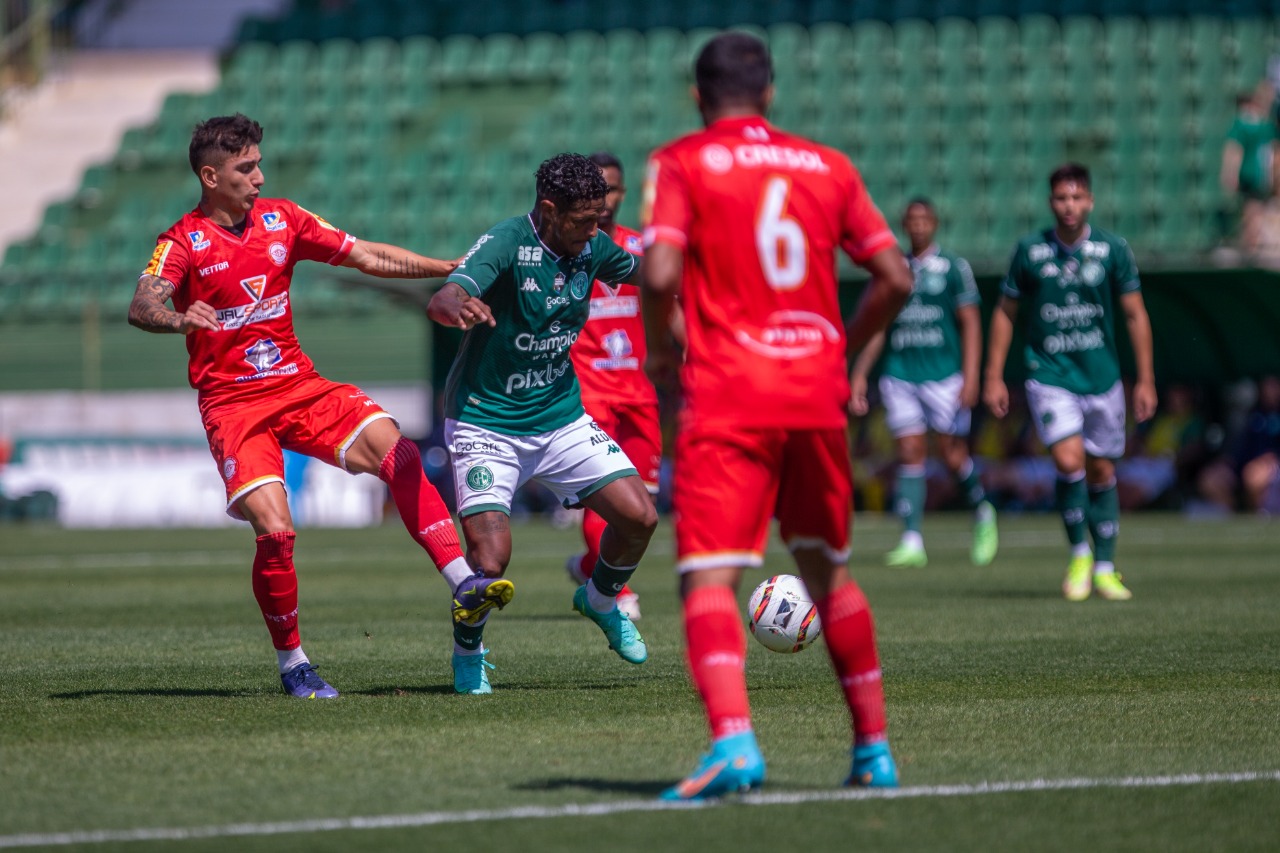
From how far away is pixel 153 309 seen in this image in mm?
6617

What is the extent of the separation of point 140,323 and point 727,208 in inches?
112

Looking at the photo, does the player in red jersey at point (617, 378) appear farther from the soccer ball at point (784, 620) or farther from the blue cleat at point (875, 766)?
the blue cleat at point (875, 766)

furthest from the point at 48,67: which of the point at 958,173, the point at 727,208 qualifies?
the point at 727,208

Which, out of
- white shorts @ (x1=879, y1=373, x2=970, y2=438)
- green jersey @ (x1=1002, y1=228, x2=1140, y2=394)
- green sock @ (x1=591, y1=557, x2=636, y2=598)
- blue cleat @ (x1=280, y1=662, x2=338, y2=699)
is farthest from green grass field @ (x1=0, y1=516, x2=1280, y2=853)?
white shorts @ (x1=879, y1=373, x2=970, y2=438)

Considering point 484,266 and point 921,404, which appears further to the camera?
point 921,404

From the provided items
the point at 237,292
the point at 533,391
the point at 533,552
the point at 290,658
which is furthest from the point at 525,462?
the point at 533,552

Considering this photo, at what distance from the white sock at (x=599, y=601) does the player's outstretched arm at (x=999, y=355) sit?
15.0 ft

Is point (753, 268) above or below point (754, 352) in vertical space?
above

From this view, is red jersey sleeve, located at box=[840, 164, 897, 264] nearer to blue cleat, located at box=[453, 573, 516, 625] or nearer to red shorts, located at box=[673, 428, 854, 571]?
red shorts, located at box=[673, 428, 854, 571]

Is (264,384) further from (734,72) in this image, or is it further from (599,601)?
(734,72)

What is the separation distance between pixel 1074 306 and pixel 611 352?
3.42 metres

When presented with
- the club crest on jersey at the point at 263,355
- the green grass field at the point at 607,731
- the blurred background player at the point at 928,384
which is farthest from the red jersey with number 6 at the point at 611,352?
the blurred background player at the point at 928,384

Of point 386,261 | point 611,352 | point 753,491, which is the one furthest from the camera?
point 611,352

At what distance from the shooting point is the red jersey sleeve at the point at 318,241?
24.5 feet
